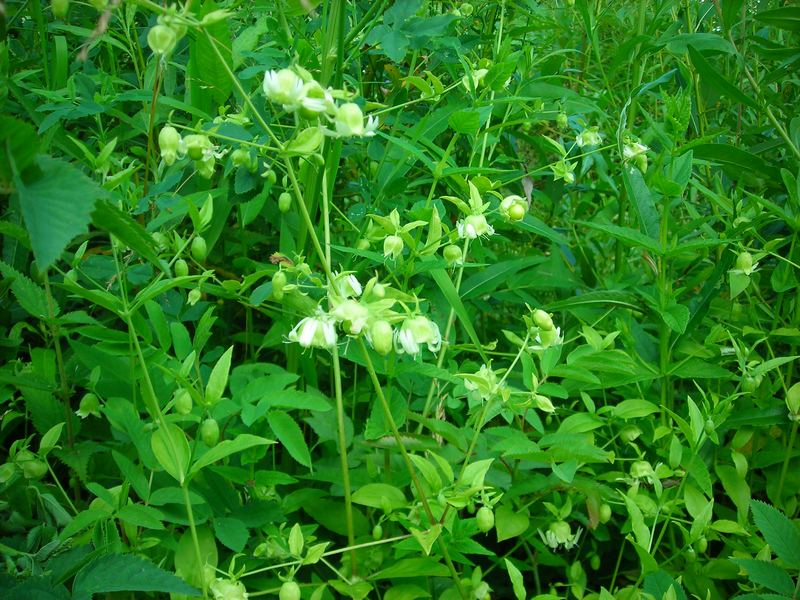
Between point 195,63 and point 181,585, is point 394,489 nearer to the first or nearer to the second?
point 181,585

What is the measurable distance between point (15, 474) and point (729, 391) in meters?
0.95

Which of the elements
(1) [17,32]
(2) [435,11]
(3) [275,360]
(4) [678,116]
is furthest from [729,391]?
(1) [17,32]

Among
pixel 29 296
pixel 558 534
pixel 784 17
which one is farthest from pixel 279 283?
pixel 784 17

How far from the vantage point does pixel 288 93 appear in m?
0.59

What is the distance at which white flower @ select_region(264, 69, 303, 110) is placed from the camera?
0.58 metres

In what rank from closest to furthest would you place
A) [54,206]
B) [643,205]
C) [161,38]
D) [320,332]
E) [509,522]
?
1. [54,206]
2. [161,38]
3. [320,332]
4. [509,522]
5. [643,205]

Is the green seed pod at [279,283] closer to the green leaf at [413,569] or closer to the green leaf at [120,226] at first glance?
the green leaf at [120,226]

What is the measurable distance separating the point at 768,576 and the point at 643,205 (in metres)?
0.48

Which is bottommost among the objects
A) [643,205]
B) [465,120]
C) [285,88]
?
[643,205]

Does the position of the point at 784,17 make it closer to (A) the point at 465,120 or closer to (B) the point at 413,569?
(A) the point at 465,120

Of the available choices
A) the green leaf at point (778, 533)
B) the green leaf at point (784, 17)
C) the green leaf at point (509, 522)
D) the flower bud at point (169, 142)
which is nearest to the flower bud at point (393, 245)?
the flower bud at point (169, 142)

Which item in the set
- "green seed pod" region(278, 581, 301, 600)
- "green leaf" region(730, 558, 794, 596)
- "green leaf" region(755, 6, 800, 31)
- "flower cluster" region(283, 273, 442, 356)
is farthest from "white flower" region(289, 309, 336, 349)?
"green leaf" region(755, 6, 800, 31)

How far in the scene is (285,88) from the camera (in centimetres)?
58

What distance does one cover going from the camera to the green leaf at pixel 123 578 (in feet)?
1.96
